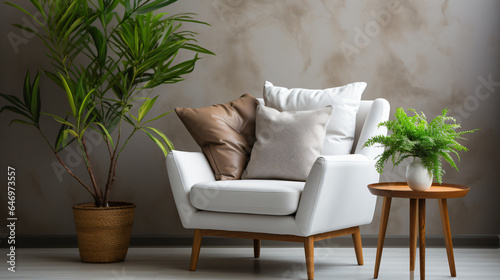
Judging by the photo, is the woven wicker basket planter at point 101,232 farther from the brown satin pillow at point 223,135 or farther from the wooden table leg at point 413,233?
the wooden table leg at point 413,233

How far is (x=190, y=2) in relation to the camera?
147 inches

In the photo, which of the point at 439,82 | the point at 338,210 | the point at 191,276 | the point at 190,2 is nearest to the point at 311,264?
the point at 338,210

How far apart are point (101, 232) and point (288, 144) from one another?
1108mm

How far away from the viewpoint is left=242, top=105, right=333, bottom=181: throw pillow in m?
2.98

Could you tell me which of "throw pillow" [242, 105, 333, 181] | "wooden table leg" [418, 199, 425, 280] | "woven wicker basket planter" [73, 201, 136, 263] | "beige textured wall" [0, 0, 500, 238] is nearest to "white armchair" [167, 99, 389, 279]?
"throw pillow" [242, 105, 333, 181]

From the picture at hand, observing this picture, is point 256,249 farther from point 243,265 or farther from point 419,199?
point 419,199

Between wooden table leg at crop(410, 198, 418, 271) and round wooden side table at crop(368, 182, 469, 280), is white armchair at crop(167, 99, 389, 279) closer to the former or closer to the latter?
round wooden side table at crop(368, 182, 469, 280)

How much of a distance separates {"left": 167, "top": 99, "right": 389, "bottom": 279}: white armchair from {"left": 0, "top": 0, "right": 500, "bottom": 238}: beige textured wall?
76 centimetres

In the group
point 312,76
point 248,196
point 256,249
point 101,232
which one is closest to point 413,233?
point 248,196

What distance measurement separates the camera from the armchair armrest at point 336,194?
2645mm

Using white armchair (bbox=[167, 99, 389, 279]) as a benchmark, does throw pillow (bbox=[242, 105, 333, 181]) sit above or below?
above

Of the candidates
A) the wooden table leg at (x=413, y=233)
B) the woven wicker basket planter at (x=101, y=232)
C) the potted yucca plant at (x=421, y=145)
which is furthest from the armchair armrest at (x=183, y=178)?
the wooden table leg at (x=413, y=233)

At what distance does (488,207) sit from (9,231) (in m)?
3.05

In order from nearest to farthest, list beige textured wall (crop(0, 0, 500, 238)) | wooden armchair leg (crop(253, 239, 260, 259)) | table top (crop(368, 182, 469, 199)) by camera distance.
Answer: table top (crop(368, 182, 469, 199))
wooden armchair leg (crop(253, 239, 260, 259))
beige textured wall (crop(0, 0, 500, 238))
